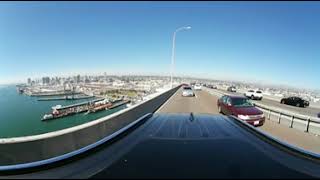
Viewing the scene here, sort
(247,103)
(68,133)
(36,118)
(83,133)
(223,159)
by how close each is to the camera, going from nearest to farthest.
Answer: (223,159) < (68,133) < (83,133) < (247,103) < (36,118)

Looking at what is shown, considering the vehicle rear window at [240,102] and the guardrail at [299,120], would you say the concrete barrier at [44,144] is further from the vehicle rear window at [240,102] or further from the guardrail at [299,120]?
the guardrail at [299,120]

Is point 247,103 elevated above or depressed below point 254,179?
below

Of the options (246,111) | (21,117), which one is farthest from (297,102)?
(21,117)

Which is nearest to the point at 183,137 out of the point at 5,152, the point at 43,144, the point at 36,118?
the point at 43,144

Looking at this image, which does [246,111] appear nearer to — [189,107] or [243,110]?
[243,110]

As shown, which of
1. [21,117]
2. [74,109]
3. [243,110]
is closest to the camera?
[243,110]

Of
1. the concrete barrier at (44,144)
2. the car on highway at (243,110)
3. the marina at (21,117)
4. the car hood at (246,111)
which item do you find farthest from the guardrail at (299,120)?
the marina at (21,117)

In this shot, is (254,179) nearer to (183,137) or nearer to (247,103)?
(183,137)

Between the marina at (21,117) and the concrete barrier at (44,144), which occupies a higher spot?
the concrete barrier at (44,144)
